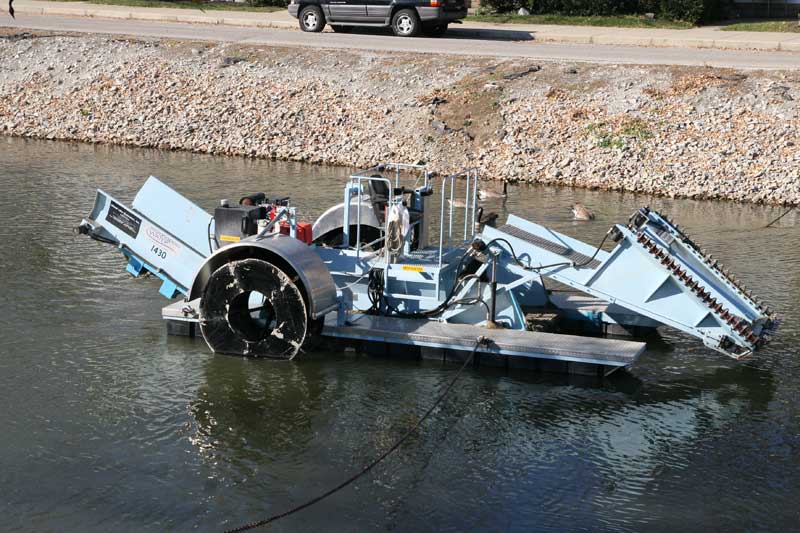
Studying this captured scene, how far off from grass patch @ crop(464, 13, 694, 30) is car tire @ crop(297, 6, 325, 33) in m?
5.45

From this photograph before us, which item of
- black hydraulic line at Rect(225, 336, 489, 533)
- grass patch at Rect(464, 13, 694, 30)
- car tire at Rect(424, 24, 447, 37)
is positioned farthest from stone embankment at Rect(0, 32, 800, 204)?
black hydraulic line at Rect(225, 336, 489, 533)

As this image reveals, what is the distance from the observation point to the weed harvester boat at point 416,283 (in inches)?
494

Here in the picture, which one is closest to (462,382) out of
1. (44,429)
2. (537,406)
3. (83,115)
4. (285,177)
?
(537,406)

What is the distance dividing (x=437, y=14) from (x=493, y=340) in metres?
20.7

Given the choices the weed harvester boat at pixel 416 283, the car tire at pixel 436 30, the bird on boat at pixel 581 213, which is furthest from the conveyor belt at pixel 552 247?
the car tire at pixel 436 30

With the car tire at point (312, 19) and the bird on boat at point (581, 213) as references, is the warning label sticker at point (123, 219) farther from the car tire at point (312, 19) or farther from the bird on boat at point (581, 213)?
the car tire at point (312, 19)

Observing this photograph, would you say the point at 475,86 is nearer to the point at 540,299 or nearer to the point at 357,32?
the point at 357,32

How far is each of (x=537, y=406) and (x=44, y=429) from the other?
515 centimetres

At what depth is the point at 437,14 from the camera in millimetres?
31672

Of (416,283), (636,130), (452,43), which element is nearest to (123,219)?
(416,283)

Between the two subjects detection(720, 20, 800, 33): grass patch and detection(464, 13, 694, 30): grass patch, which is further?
detection(464, 13, 694, 30): grass patch

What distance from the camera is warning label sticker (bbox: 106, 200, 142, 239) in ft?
46.5

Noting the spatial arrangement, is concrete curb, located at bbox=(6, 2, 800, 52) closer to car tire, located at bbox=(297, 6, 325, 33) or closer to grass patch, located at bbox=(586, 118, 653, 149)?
car tire, located at bbox=(297, 6, 325, 33)

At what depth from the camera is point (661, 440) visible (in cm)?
1138
